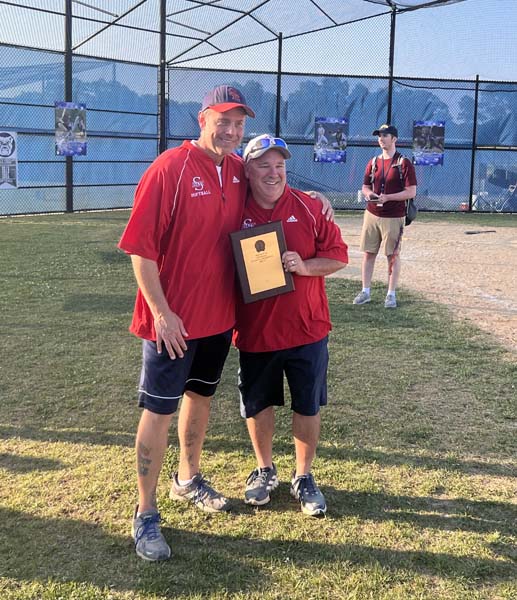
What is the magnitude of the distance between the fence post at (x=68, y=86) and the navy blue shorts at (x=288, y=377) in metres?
13.3

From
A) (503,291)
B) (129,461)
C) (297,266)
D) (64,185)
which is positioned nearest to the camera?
(297,266)

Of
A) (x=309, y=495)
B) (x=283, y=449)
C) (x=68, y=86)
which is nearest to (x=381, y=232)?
(x=283, y=449)

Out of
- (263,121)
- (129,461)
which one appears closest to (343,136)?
(263,121)

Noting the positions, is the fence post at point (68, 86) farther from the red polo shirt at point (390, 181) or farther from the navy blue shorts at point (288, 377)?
the navy blue shorts at point (288, 377)

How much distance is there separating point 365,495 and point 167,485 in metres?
0.99

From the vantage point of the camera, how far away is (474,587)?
2.46 meters

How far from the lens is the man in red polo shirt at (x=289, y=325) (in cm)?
278

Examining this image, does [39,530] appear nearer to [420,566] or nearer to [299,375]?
[299,375]

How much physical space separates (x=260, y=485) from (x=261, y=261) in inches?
44.8

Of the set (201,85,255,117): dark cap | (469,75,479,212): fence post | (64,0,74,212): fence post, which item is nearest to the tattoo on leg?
(201,85,255,117): dark cap

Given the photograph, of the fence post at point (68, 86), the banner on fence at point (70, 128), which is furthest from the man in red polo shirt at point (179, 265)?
the banner on fence at point (70, 128)

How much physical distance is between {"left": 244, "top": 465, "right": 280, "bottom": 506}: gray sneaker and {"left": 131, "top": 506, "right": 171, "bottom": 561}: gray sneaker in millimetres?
490

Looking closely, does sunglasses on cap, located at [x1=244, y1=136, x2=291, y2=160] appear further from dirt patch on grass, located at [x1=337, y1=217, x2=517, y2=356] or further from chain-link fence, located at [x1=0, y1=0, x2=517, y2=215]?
chain-link fence, located at [x1=0, y1=0, x2=517, y2=215]

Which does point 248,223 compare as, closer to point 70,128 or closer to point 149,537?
point 149,537
